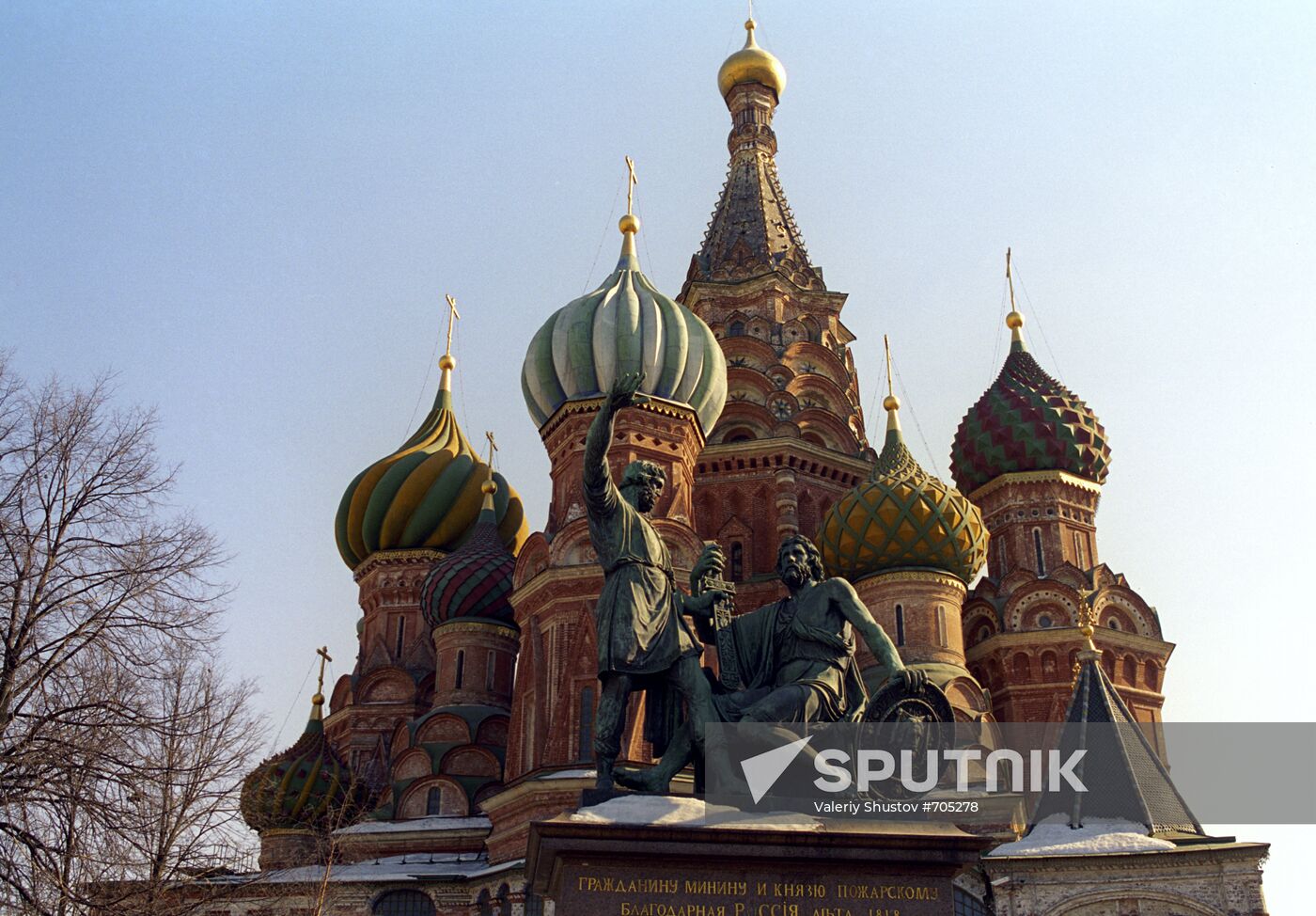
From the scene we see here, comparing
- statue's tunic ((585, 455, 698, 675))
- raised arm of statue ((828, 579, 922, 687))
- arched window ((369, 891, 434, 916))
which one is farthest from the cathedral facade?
raised arm of statue ((828, 579, 922, 687))

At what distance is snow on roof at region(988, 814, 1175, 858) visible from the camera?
21.3 m

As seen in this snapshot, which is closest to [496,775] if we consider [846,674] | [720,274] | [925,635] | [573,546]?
[573,546]

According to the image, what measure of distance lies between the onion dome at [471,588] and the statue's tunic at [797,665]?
69.2ft

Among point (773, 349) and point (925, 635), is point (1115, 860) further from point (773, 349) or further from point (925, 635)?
point (773, 349)

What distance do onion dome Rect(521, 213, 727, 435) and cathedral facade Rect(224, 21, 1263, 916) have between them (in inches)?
2.3

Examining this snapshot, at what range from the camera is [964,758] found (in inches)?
979

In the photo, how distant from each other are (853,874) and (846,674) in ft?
4.63

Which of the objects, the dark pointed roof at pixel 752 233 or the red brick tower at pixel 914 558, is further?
the dark pointed roof at pixel 752 233

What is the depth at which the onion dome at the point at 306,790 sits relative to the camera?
27328 mm

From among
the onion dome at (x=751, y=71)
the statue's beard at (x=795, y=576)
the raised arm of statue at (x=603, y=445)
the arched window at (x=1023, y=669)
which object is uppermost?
the onion dome at (x=751, y=71)

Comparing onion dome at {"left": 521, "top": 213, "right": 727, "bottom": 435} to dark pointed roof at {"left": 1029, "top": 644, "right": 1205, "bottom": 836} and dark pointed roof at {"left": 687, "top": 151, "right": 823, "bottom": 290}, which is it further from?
dark pointed roof at {"left": 1029, "top": 644, "right": 1205, "bottom": 836}

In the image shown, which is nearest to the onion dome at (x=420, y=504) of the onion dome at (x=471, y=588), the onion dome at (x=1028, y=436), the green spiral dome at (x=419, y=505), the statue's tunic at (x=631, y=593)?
the green spiral dome at (x=419, y=505)

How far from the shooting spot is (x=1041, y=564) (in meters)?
32.0

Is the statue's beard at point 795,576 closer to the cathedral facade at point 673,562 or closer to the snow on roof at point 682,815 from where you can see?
the snow on roof at point 682,815
